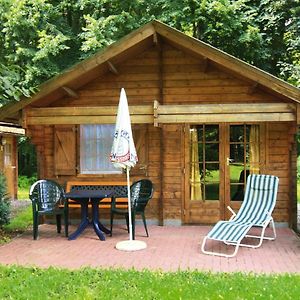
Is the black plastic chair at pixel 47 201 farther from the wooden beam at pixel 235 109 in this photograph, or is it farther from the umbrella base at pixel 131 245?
the wooden beam at pixel 235 109

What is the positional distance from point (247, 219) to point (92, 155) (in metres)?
3.47

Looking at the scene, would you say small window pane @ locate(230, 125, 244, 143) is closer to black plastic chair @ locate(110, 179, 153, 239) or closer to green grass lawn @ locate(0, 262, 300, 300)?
black plastic chair @ locate(110, 179, 153, 239)

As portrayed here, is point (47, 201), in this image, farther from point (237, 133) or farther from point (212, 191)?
point (237, 133)

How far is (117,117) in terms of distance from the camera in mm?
7020

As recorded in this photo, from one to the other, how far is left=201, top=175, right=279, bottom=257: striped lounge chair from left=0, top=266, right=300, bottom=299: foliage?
4.60 ft

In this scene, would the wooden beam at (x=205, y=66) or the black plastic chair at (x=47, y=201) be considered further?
the wooden beam at (x=205, y=66)

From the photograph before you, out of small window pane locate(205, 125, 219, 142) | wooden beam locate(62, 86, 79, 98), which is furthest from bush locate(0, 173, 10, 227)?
small window pane locate(205, 125, 219, 142)

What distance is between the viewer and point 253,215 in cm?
746

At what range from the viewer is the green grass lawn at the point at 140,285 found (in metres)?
4.57

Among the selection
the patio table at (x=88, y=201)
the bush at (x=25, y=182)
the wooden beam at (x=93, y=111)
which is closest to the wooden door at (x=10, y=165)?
the bush at (x=25, y=182)

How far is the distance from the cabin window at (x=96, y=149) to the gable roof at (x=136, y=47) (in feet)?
3.56

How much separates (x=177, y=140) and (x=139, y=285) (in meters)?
4.45

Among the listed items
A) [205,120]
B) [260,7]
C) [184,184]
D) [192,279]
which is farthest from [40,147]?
[260,7]

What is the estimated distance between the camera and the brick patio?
5.81 meters
